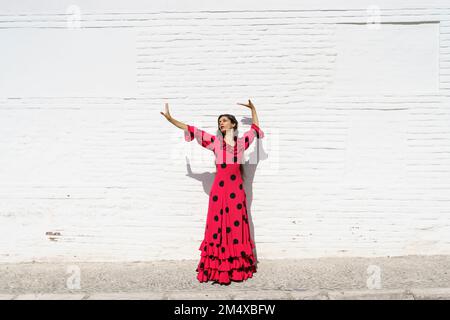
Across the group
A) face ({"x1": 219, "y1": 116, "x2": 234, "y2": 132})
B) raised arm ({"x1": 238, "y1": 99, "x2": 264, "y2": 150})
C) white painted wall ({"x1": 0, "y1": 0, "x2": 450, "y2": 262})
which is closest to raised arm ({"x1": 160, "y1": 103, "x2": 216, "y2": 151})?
face ({"x1": 219, "y1": 116, "x2": 234, "y2": 132})

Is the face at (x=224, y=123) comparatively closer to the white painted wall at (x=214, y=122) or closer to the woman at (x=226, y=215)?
the woman at (x=226, y=215)

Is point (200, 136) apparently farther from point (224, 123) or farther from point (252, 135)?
point (252, 135)

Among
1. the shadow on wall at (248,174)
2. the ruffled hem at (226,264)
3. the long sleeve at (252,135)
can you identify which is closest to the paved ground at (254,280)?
the ruffled hem at (226,264)

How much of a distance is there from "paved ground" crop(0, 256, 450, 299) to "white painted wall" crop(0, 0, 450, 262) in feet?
0.76

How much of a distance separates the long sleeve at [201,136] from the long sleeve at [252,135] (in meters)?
0.38

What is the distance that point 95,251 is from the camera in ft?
18.8

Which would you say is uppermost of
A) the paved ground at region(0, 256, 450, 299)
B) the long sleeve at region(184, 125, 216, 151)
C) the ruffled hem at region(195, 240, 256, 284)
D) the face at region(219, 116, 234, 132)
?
the face at region(219, 116, 234, 132)

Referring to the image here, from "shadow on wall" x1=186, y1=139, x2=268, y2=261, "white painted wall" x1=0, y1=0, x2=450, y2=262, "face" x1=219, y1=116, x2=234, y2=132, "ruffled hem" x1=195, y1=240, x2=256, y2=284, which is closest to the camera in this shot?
"ruffled hem" x1=195, y1=240, x2=256, y2=284

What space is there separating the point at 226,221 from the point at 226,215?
71 millimetres

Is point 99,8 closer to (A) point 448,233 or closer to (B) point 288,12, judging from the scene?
(B) point 288,12

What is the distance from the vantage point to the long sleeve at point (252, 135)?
17.0 feet

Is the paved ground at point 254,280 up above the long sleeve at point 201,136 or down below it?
below

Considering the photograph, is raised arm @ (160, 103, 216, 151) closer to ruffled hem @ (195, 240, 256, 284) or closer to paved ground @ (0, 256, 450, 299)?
ruffled hem @ (195, 240, 256, 284)

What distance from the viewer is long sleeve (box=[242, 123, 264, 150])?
5188 mm
